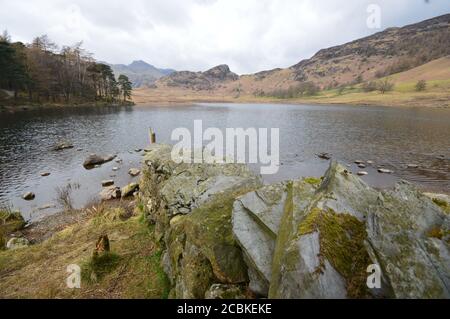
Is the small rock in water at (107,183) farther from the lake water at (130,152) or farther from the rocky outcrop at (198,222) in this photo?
the rocky outcrop at (198,222)

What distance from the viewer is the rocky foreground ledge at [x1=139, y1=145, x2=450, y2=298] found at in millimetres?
3295

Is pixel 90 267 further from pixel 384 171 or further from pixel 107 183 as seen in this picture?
pixel 384 171

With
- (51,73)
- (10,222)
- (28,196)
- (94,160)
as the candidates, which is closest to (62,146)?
(94,160)

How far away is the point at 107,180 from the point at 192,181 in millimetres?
17400

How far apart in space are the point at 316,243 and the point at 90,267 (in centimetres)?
757

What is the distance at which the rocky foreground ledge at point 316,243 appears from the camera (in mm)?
3295

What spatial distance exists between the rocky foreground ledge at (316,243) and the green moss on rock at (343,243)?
0.01m

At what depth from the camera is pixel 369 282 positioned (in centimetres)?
335

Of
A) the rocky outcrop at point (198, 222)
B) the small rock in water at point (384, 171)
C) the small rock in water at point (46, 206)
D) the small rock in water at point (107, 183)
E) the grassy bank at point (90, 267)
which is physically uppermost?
the rocky outcrop at point (198, 222)

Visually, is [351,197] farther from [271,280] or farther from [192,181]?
[192,181]

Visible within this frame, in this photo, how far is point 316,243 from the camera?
368 cm

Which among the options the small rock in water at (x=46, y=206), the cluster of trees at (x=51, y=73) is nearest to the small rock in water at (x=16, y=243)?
the small rock in water at (x=46, y=206)

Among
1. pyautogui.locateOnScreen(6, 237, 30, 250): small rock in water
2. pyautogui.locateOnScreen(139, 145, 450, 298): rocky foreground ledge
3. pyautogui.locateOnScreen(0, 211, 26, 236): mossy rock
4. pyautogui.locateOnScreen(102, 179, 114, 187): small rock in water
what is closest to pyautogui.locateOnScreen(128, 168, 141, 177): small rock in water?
pyautogui.locateOnScreen(102, 179, 114, 187): small rock in water

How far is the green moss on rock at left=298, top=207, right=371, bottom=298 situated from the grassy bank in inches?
200
